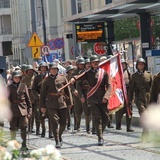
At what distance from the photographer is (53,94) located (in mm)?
14953

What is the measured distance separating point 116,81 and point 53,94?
152cm

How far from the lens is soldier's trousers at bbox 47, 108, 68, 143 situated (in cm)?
1453

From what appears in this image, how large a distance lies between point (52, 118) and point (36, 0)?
1914 inches

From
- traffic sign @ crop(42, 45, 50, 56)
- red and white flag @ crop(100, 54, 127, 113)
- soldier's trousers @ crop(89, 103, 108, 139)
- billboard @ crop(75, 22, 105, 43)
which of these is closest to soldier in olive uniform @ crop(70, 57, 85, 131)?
red and white flag @ crop(100, 54, 127, 113)

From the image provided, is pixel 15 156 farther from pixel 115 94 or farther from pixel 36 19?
pixel 36 19

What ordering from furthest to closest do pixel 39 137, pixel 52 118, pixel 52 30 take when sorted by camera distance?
pixel 52 30 < pixel 39 137 < pixel 52 118

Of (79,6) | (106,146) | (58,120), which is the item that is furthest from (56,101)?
(79,6)

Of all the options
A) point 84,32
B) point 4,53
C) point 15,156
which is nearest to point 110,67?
point 15,156

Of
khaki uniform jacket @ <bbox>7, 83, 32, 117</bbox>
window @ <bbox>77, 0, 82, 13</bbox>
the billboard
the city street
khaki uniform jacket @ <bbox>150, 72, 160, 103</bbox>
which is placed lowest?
the city street

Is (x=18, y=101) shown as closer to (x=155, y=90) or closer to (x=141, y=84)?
(x=141, y=84)

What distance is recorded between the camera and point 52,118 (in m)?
14.6

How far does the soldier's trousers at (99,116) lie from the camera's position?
47.2 ft

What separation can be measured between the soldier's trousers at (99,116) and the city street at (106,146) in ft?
1.12

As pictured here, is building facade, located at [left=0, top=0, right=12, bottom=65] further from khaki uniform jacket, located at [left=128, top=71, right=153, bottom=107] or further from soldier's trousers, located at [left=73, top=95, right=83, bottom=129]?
khaki uniform jacket, located at [left=128, top=71, right=153, bottom=107]
